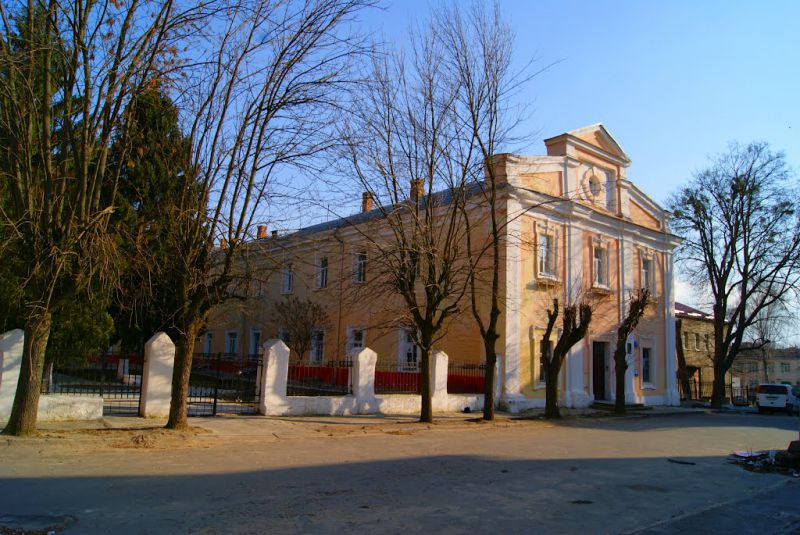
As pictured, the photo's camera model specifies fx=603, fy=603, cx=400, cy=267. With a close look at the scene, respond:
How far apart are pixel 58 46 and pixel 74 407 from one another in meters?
7.81

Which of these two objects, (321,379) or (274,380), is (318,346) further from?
(274,380)

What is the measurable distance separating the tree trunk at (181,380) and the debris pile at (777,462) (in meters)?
11.5

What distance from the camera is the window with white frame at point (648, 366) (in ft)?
97.5

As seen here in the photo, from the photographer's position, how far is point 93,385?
564 inches

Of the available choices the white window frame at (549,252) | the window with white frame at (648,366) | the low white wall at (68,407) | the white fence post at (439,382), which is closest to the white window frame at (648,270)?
the window with white frame at (648,366)

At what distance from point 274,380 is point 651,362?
20.8m

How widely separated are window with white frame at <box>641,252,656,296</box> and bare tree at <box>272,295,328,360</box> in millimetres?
16238

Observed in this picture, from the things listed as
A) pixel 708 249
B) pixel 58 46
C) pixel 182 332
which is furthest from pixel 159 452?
pixel 708 249

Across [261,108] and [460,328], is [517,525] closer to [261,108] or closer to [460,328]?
[261,108]

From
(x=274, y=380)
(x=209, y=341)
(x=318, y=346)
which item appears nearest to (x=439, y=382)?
(x=274, y=380)

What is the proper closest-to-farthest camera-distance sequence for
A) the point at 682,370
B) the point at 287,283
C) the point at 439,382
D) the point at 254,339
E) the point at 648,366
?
the point at 439,382
the point at 648,366
the point at 287,283
the point at 254,339
the point at 682,370

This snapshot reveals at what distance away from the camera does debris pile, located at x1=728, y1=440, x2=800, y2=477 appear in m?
11.4

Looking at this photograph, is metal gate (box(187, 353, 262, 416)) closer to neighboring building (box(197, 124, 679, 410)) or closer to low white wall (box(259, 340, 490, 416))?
low white wall (box(259, 340, 490, 416))

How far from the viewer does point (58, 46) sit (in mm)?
11094
